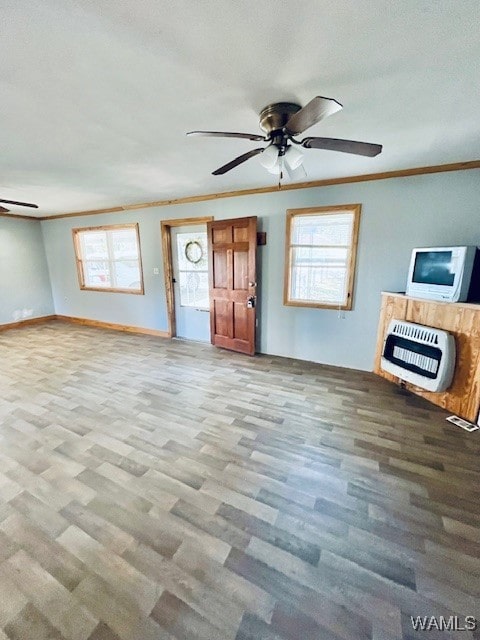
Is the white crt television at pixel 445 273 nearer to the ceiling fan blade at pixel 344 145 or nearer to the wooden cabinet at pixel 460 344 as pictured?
the wooden cabinet at pixel 460 344

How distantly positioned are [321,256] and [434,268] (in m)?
1.29

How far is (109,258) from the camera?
5.49 m

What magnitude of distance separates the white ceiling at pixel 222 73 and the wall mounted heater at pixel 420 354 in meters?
1.66

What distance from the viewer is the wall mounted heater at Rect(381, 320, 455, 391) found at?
7.98ft

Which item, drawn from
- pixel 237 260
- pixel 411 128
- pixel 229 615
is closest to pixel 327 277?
pixel 237 260

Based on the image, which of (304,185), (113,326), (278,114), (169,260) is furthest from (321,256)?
(113,326)

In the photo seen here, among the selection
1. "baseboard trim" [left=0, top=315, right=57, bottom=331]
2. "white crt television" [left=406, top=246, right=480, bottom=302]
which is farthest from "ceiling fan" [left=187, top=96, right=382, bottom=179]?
"baseboard trim" [left=0, top=315, right=57, bottom=331]

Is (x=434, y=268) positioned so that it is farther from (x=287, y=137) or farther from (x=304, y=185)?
(x=287, y=137)

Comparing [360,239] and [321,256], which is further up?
[360,239]

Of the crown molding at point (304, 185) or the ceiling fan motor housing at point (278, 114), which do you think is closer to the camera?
the ceiling fan motor housing at point (278, 114)

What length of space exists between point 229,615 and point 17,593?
3.18ft

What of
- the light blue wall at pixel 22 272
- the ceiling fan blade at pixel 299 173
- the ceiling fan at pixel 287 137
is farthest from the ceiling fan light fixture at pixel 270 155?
the light blue wall at pixel 22 272

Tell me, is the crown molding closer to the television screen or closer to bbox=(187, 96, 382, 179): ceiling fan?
the television screen

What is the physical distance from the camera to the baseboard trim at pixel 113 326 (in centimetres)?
516
